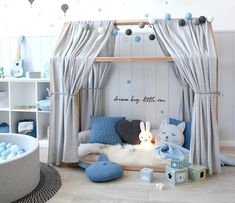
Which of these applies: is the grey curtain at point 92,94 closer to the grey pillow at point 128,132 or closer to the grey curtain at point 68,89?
the grey pillow at point 128,132

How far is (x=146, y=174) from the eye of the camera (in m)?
2.89

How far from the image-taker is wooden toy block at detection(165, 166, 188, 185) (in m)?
2.79

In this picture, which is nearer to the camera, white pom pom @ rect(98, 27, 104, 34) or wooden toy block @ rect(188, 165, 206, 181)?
wooden toy block @ rect(188, 165, 206, 181)

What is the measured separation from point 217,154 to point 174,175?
50 centimetres

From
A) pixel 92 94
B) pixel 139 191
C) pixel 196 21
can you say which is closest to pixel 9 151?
pixel 139 191

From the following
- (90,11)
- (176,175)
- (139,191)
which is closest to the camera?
(139,191)

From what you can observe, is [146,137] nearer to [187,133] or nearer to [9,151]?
[187,133]

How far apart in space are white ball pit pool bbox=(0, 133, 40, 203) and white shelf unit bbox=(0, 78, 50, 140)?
4.49 feet

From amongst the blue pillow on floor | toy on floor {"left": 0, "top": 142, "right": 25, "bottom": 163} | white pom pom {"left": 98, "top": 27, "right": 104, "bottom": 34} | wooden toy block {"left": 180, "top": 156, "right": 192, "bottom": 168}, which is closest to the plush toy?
wooden toy block {"left": 180, "top": 156, "right": 192, "bottom": 168}

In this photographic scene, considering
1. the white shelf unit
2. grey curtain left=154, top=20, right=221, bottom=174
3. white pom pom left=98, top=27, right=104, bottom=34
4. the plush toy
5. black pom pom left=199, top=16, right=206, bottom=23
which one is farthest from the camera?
the white shelf unit

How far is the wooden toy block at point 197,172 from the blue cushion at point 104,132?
104 cm

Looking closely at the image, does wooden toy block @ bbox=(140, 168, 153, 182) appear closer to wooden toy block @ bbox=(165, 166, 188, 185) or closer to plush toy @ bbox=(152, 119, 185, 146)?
wooden toy block @ bbox=(165, 166, 188, 185)

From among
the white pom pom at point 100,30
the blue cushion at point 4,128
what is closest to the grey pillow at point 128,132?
the white pom pom at point 100,30

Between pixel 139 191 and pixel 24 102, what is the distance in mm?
2324
